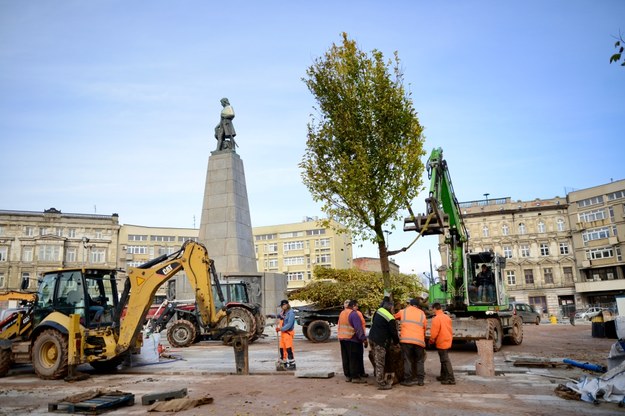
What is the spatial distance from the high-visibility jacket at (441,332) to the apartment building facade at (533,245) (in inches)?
1813

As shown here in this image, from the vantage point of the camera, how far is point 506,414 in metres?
6.92

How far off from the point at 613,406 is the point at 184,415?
21.7 ft

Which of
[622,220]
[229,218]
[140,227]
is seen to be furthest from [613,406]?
[140,227]

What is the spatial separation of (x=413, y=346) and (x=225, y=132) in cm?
1906

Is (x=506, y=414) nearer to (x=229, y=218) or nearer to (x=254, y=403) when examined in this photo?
(x=254, y=403)

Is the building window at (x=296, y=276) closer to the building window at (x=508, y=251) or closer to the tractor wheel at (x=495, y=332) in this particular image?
the building window at (x=508, y=251)

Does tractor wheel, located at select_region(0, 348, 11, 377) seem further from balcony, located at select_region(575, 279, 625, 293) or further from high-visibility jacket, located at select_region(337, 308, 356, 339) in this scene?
balcony, located at select_region(575, 279, 625, 293)

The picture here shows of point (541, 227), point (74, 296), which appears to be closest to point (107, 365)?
point (74, 296)

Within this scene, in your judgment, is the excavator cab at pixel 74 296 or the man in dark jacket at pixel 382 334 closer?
the man in dark jacket at pixel 382 334

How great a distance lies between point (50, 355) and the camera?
11445mm

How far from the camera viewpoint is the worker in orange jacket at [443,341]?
31.5 ft

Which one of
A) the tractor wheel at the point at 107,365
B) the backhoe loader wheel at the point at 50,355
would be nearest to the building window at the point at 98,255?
the tractor wheel at the point at 107,365

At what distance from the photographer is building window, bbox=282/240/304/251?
248 feet

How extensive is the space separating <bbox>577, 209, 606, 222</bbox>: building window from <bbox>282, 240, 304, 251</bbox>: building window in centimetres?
3855
